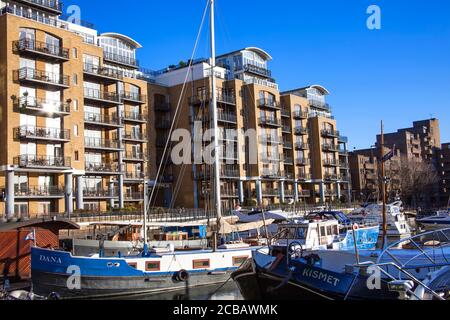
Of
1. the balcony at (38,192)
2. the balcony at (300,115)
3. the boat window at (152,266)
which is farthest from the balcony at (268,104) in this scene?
the boat window at (152,266)

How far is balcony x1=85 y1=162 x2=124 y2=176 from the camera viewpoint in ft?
166

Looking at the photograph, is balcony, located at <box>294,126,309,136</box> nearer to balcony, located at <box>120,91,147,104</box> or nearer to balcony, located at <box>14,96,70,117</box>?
balcony, located at <box>120,91,147,104</box>

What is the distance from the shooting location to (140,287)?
74.6 feet

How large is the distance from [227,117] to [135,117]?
12.0 meters

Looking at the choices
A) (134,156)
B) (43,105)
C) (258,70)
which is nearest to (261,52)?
(258,70)

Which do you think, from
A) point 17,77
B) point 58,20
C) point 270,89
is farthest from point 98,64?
point 270,89

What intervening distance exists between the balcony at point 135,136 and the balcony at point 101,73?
649cm

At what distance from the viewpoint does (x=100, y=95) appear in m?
53.3

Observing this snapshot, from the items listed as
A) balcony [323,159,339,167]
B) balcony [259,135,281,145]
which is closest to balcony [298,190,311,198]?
balcony [323,159,339,167]

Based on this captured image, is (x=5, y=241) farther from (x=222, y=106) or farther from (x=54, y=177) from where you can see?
(x=222, y=106)

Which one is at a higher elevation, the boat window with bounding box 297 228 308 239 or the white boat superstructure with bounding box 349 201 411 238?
the boat window with bounding box 297 228 308 239

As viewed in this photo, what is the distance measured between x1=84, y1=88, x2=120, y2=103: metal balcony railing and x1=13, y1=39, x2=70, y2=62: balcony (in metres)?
6.31

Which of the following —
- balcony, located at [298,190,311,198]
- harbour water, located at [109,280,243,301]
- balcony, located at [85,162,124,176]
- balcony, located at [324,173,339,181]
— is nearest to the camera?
harbour water, located at [109,280,243,301]

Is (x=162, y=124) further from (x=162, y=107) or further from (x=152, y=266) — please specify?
(x=152, y=266)
